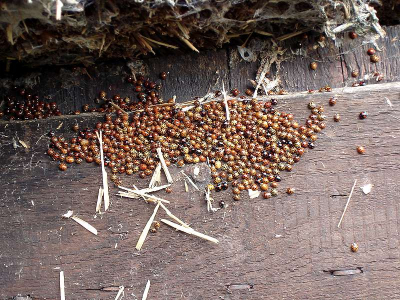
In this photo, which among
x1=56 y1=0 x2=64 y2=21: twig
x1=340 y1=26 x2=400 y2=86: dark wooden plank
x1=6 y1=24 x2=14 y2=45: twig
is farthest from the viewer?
x1=340 y1=26 x2=400 y2=86: dark wooden plank

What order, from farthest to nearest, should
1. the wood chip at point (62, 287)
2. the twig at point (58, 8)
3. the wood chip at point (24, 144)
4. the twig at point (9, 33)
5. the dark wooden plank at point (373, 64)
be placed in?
the dark wooden plank at point (373, 64)
the wood chip at point (24, 144)
the wood chip at point (62, 287)
the twig at point (9, 33)
the twig at point (58, 8)

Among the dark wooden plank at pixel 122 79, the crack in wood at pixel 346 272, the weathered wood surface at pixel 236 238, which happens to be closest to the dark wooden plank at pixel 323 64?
the dark wooden plank at pixel 122 79

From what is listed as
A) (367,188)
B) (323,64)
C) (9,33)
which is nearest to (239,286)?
(367,188)

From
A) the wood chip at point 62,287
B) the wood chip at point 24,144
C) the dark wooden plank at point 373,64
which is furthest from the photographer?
the dark wooden plank at point 373,64

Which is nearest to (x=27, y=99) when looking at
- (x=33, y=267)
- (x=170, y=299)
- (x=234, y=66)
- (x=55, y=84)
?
(x=55, y=84)

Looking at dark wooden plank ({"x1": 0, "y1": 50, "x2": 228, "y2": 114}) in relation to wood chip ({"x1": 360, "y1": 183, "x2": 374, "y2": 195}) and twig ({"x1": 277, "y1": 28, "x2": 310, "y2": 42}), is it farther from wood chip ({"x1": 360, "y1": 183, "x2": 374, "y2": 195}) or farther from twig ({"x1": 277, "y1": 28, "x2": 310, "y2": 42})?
wood chip ({"x1": 360, "y1": 183, "x2": 374, "y2": 195})

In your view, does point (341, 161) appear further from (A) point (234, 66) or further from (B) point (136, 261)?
(B) point (136, 261)

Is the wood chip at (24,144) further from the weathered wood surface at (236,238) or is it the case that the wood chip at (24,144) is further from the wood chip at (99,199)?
the wood chip at (99,199)

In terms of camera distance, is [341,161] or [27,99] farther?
[27,99]

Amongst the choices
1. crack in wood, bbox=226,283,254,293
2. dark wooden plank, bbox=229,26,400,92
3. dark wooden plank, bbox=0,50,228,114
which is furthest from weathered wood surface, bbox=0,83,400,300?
dark wooden plank, bbox=0,50,228,114
